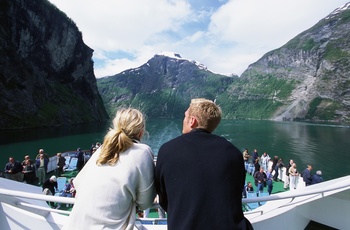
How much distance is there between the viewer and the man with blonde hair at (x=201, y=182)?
2.02 m

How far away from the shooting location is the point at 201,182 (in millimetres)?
2062

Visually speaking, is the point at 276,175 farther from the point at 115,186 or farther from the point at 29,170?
the point at 115,186

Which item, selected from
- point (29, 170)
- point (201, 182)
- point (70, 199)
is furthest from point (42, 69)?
point (201, 182)

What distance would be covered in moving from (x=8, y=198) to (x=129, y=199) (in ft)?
6.82

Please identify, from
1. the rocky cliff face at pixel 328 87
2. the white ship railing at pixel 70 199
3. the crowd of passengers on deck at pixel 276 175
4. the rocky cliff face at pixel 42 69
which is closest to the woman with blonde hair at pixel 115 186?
the white ship railing at pixel 70 199

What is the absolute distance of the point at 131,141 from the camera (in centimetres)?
231

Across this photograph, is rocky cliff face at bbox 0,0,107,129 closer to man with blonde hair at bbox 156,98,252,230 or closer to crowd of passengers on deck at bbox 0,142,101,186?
crowd of passengers on deck at bbox 0,142,101,186

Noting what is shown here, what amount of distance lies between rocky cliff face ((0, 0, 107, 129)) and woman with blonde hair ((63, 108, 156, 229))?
6146 cm

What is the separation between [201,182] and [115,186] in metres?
0.73

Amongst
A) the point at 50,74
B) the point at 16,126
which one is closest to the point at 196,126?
the point at 16,126

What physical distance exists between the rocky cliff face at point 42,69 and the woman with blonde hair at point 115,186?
2420 inches

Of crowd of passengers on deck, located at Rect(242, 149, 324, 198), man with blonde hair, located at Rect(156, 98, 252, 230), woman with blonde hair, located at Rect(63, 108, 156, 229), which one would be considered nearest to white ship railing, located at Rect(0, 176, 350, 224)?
woman with blonde hair, located at Rect(63, 108, 156, 229)

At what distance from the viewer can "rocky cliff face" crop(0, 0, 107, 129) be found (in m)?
59.9

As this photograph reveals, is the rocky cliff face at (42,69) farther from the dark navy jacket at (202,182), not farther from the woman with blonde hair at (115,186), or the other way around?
the dark navy jacket at (202,182)
